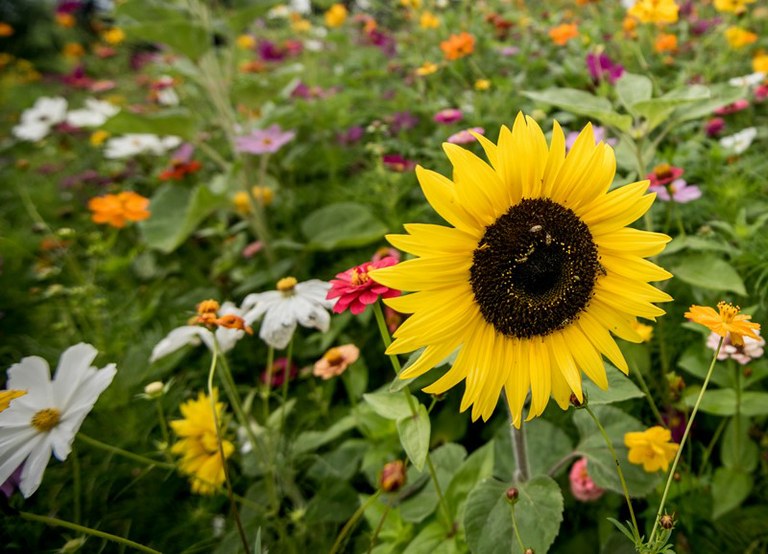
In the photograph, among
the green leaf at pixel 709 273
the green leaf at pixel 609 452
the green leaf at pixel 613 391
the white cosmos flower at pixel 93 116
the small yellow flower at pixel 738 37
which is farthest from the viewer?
the white cosmos flower at pixel 93 116

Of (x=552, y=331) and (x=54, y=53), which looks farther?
(x=54, y=53)

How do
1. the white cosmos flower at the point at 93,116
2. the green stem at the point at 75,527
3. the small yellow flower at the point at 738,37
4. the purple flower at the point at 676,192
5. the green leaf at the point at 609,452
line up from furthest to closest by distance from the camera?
1. the white cosmos flower at the point at 93,116
2. the small yellow flower at the point at 738,37
3. the purple flower at the point at 676,192
4. the green leaf at the point at 609,452
5. the green stem at the point at 75,527

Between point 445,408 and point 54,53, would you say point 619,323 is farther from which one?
point 54,53

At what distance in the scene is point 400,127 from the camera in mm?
1794

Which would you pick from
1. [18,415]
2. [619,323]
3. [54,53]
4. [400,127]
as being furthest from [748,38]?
[54,53]

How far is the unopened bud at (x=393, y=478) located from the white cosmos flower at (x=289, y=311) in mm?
266

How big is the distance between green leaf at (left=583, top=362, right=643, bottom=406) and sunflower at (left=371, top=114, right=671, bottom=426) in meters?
0.08

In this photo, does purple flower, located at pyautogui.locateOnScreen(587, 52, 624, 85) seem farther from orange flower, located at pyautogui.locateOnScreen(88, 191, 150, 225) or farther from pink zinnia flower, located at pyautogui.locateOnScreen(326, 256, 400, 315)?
orange flower, located at pyautogui.locateOnScreen(88, 191, 150, 225)

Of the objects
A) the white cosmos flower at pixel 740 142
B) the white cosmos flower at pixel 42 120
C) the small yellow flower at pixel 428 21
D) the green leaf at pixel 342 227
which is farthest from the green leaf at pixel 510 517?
the white cosmos flower at pixel 42 120

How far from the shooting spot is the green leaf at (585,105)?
2.87 ft

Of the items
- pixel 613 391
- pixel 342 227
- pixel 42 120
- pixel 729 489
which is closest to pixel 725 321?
pixel 613 391

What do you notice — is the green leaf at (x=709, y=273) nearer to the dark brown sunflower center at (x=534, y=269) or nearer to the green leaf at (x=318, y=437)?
the dark brown sunflower center at (x=534, y=269)

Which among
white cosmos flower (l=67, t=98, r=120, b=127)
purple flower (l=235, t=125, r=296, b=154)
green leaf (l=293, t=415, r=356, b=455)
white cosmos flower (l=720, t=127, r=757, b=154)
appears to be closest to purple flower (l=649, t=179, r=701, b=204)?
white cosmos flower (l=720, t=127, r=757, b=154)

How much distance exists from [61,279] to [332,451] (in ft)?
5.18
